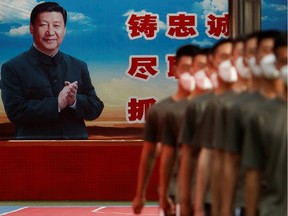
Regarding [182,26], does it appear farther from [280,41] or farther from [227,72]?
[280,41]

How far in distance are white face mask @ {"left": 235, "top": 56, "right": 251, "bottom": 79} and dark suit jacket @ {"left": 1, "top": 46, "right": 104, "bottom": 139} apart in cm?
759

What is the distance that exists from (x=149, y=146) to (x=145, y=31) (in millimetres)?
6337

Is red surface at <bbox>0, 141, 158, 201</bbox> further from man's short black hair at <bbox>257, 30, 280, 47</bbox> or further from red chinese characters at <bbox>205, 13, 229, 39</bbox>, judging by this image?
man's short black hair at <bbox>257, 30, 280, 47</bbox>

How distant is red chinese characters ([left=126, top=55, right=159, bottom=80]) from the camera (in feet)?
43.8

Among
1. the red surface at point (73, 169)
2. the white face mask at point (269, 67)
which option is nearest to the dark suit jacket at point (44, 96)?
the red surface at point (73, 169)

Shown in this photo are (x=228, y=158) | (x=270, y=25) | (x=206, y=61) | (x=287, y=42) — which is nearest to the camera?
(x=287, y=42)

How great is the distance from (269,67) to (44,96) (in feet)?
27.0

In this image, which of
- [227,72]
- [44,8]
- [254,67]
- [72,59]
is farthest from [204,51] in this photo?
[44,8]

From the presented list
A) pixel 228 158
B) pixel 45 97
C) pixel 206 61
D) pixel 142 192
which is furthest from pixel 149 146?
pixel 45 97

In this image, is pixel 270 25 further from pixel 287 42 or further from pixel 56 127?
pixel 287 42

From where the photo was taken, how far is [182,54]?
6910 millimetres

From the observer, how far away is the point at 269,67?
5.18 meters

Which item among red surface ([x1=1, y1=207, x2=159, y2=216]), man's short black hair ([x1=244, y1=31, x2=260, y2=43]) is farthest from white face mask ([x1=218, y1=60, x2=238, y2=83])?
red surface ([x1=1, y1=207, x2=159, y2=216])

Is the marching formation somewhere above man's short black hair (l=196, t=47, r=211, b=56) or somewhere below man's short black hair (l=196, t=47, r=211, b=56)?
below
